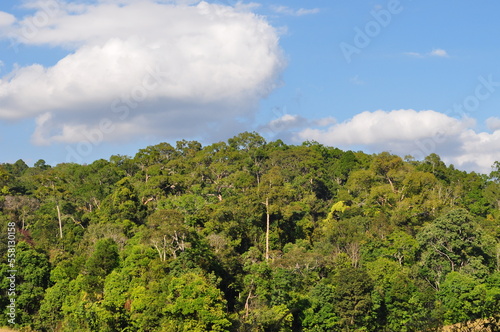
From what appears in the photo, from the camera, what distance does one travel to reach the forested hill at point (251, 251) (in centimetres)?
3531

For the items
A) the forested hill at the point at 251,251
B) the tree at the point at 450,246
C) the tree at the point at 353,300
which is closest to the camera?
the forested hill at the point at 251,251

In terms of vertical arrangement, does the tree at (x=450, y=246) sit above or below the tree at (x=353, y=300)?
above

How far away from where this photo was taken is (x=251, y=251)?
142 ft

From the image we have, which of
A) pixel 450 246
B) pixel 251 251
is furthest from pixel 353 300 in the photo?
pixel 450 246

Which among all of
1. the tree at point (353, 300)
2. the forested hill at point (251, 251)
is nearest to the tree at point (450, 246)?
the forested hill at point (251, 251)

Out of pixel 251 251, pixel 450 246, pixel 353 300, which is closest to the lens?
pixel 353 300

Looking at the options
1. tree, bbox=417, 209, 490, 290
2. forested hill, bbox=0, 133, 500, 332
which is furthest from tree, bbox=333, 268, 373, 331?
tree, bbox=417, 209, 490, 290

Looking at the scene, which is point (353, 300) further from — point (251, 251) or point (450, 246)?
point (450, 246)

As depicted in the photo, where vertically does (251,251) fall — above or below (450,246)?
above

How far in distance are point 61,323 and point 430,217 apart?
3246 centimetres

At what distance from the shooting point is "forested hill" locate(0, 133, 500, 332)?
35.3m

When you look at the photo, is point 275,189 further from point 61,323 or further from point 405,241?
point 61,323

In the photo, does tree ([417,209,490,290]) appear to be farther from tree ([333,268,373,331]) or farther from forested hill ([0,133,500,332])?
tree ([333,268,373,331])

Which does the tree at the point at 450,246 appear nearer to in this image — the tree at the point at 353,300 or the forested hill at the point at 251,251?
the forested hill at the point at 251,251
